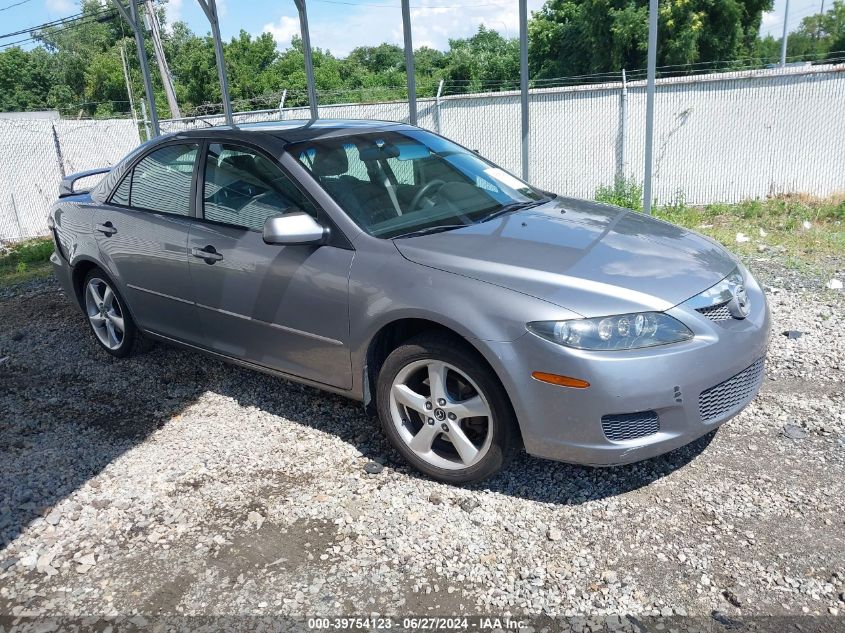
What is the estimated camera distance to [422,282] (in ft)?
10.4

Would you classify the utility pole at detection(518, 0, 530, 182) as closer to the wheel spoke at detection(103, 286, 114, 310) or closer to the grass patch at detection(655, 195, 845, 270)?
the grass patch at detection(655, 195, 845, 270)

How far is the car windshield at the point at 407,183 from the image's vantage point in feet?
12.0

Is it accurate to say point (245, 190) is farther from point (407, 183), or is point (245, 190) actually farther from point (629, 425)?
point (629, 425)

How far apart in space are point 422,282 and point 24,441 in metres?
2.70

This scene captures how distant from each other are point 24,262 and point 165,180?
7.07 meters

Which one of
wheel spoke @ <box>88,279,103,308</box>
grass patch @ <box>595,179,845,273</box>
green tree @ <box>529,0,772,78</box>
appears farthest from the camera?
green tree @ <box>529,0,772,78</box>

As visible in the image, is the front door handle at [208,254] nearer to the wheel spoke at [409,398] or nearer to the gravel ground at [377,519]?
the gravel ground at [377,519]

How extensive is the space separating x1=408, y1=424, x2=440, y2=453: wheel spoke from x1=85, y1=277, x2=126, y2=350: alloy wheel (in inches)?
108

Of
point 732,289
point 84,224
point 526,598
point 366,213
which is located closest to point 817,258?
point 732,289

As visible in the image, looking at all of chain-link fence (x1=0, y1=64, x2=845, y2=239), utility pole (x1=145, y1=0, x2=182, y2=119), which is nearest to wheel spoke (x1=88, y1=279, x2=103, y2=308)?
chain-link fence (x1=0, y1=64, x2=845, y2=239)

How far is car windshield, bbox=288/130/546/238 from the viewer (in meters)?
3.65

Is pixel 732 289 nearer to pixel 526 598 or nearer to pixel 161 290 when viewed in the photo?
pixel 526 598

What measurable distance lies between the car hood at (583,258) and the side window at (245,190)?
80cm

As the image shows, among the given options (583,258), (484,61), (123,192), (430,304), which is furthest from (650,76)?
(484,61)
